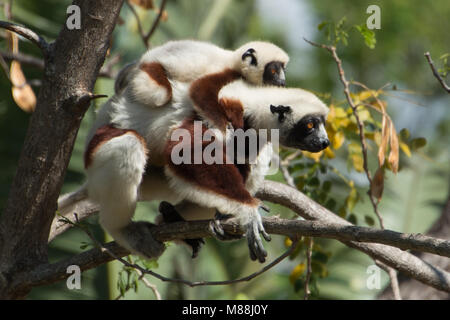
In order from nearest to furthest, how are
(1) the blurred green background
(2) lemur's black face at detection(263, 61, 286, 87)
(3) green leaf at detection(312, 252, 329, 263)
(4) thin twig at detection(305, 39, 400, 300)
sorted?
(4) thin twig at detection(305, 39, 400, 300)
(2) lemur's black face at detection(263, 61, 286, 87)
(3) green leaf at detection(312, 252, 329, 263)
(1) the blurred green background

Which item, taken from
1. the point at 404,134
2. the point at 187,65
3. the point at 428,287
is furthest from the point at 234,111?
the point at 428,287

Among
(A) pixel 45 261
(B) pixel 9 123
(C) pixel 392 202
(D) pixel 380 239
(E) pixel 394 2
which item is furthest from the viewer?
(E) pixel 394 2

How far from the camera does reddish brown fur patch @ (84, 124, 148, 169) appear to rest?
417 cm

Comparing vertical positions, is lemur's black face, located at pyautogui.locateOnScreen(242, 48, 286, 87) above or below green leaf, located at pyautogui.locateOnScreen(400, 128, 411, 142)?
above

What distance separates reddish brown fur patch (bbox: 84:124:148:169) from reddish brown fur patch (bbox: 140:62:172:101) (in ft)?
1.37

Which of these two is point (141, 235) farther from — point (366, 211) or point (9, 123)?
point (366, 211)

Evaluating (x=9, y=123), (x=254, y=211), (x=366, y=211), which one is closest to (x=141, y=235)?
(x=254, y=211)

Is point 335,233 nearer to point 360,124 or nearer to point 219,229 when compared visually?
point 219,229

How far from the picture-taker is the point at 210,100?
4.24 metres

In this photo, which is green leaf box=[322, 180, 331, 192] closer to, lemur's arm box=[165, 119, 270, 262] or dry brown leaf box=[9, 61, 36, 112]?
lemur's arm box=[165, 119, 270, 262]

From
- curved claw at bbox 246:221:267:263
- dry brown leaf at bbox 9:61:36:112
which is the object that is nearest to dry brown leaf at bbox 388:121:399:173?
curved claw at bbox 246:221:267:263

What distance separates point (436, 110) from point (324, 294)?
33.2 feet
